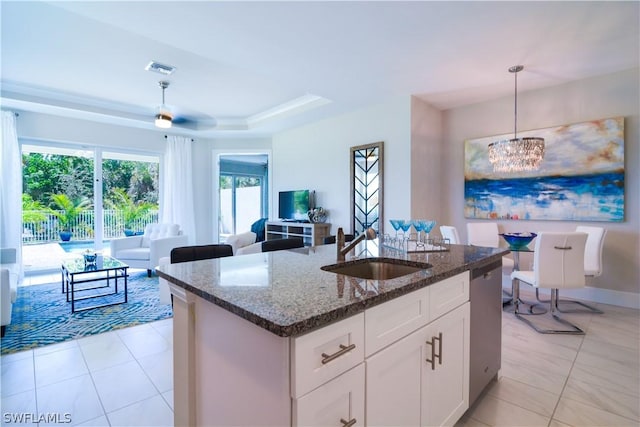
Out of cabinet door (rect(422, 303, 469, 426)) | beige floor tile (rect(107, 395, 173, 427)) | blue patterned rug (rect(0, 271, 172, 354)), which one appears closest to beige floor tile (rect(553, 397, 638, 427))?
cabinet door (rect(422, 303, 469, 426))

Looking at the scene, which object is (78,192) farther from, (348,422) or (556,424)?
(556,424)

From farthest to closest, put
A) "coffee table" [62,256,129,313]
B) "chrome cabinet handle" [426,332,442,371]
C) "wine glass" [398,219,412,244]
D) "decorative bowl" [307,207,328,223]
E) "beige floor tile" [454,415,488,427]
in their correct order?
"decorative bowl" [307,207,328,223]
"coffee table" [62,256,129,313]
"wine glass" [398,219,412,244]
"beige floor tile" [454,415,488,427]
"chrome cabinet handle" [426,332,442,371]

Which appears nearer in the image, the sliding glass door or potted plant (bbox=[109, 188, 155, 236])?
the sliding glass door

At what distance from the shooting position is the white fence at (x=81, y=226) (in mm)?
4953

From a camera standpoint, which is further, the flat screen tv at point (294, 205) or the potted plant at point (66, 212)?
the flat screen tv at point (294, 205)

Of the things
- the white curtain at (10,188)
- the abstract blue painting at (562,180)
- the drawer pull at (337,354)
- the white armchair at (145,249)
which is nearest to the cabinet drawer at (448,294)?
the drawer pull at (337,354)

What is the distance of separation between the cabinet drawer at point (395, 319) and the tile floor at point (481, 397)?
903 millimetres

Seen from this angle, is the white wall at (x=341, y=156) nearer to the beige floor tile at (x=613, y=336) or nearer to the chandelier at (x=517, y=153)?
the chandelier at (x=517, y=153)

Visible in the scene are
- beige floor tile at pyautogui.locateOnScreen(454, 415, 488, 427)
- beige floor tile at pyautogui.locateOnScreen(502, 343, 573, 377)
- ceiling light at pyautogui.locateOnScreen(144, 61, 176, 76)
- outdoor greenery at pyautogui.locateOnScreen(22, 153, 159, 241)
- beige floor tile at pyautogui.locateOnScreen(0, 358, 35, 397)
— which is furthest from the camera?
outdoor greenery at pyautogui.locateOnScreen(22, 153, 159, 241)

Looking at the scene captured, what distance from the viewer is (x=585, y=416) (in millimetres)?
1699

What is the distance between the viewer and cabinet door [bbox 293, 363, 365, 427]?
2.71 feet

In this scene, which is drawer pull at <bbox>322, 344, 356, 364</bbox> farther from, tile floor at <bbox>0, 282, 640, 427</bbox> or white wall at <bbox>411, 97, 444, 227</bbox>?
white wall at <bbox>411, 97, 444, 227</bbox>

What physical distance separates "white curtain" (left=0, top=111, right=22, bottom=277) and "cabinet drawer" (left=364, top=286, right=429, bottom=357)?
5786mm

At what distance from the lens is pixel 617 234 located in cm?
353
